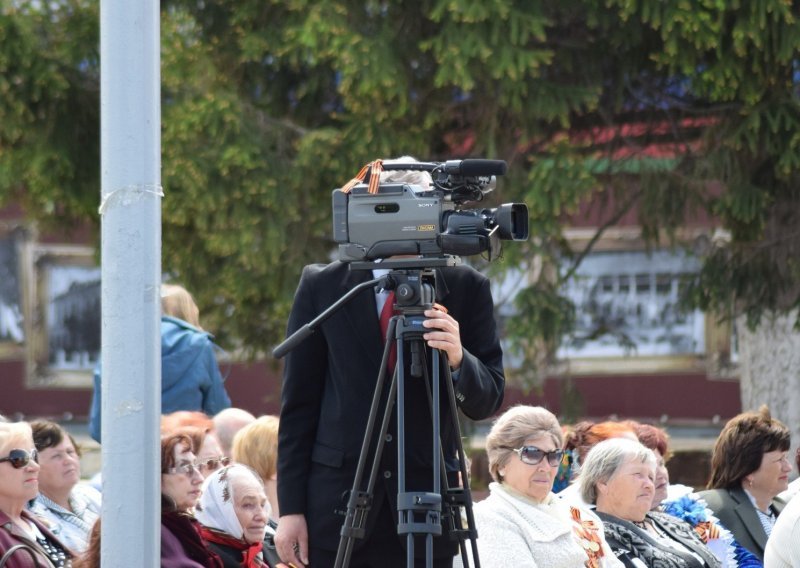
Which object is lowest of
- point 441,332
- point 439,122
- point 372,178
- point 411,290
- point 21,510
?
point 21,510

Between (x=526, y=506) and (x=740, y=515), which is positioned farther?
(x=740, y=515)

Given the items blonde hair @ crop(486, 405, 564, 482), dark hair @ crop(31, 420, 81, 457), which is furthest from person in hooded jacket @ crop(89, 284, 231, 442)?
blonde hair @ crop(486, 405, 564, 482)

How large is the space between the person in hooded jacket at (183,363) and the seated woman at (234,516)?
145cm

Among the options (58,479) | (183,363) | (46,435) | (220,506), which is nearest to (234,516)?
(220,506)

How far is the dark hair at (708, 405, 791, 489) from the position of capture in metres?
7.55

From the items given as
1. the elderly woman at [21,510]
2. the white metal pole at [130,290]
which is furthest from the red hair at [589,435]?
the white metal pole at [130,290]

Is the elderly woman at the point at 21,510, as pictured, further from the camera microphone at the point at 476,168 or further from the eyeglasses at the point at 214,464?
the camera microphone at the point at 476,168

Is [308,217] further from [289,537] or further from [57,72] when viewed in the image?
[289,537]

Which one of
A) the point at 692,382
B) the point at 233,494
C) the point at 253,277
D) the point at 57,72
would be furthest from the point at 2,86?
the point at 692,382

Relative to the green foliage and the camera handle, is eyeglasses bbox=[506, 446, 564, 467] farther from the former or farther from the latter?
the green foliage

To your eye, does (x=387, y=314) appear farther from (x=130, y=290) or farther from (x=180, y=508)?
(x=180, y=508)

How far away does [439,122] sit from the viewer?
1089cm

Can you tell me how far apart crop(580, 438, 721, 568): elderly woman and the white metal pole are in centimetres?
303

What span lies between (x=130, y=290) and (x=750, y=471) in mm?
4784
